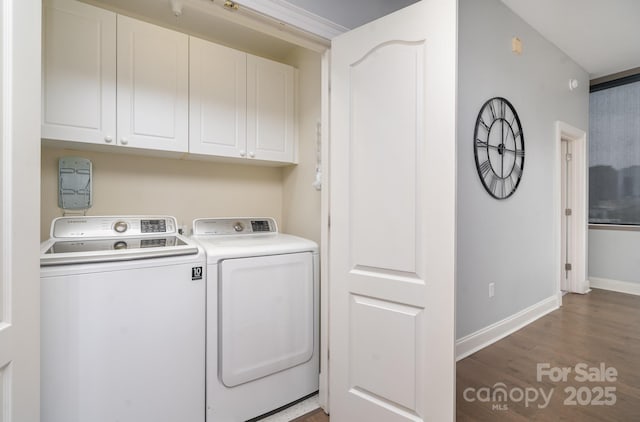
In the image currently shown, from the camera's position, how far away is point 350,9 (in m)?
1.78

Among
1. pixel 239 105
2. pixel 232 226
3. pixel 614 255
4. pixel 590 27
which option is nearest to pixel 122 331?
pixel 232 226

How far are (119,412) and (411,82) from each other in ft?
6.33

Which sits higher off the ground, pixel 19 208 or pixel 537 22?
pixel 537 22

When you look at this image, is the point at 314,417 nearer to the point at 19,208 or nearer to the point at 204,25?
the point at 19,208

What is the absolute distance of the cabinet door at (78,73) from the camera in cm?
158

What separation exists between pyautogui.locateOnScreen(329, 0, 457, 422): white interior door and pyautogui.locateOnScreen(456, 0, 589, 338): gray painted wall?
3.44ft

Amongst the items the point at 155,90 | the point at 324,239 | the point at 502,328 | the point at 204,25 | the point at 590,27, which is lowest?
the point at 502,328

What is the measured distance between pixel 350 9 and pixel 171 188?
1.63m

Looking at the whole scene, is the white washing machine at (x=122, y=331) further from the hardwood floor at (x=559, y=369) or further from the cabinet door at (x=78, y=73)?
the hardwood floor at (x=559, y=369)

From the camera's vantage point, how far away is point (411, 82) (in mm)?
1401

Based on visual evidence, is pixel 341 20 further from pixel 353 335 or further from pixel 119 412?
pixel 119 412

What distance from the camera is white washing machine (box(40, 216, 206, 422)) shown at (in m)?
1.24

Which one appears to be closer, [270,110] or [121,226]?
[121,226]

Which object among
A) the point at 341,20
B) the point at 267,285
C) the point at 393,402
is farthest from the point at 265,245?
the point at 341,20
